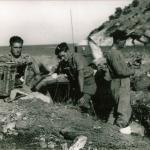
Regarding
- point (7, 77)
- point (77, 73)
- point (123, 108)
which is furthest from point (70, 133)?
point (7, 77)

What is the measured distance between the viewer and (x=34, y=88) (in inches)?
410

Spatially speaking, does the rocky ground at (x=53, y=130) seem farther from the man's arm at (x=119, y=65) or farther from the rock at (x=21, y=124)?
the man's arm at (x=119, y=65)

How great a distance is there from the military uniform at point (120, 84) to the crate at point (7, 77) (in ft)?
8.57

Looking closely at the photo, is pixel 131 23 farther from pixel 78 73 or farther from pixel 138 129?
pixel 138 129

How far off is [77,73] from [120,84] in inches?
52.3

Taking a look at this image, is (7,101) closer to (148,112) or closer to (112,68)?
(112,68)

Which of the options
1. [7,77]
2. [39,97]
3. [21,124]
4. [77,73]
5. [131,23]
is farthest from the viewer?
[131,23]

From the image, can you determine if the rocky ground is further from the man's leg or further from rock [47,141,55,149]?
the man's leg

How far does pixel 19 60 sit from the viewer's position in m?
10.1

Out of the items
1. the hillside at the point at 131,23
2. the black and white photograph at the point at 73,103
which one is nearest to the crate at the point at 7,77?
the black and white photograph at the point at 73,103

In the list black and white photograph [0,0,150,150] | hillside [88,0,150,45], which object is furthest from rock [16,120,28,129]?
hillside [88,0,150,45]

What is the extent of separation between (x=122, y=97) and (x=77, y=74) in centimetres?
152

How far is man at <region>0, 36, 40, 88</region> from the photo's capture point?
991cm

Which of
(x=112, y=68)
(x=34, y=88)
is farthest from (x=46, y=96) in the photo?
(x=112, y=68)
